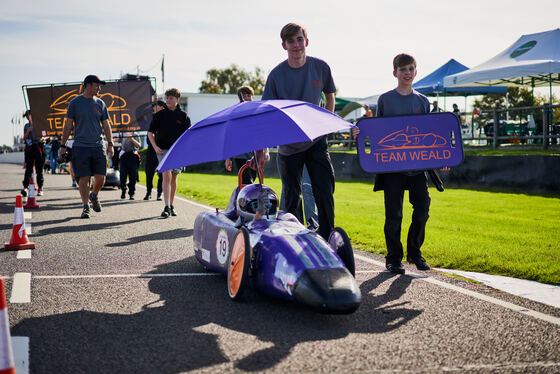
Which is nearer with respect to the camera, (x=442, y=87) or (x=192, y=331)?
(x=192, y=331)

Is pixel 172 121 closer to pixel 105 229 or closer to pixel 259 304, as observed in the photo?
pixel 105 229

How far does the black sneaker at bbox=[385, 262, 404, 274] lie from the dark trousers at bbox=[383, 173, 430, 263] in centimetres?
3

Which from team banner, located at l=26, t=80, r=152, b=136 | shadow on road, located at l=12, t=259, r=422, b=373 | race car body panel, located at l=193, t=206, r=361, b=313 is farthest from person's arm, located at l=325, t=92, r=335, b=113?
team banner, located at l=26, t=80, r=152, b=136

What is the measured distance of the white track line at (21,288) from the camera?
474 cm

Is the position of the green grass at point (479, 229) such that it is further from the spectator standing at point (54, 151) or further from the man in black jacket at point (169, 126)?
the spectator standing at point (54, 151)

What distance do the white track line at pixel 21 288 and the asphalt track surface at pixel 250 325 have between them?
6 cm

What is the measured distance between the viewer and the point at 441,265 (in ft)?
21.2

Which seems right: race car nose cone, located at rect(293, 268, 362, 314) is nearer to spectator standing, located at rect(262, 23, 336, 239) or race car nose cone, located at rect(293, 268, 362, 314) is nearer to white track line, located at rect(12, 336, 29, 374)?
white track line, located at rect(12, 336, 29, 374)

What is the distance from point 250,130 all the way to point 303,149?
1559 mm

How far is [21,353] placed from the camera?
350 cm

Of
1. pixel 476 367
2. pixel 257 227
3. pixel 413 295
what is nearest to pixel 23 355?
pixel 257 227

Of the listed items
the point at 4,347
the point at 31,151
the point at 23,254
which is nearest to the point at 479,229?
the point at 23,254

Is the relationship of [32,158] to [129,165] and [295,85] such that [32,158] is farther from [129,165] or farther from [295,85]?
[295,85]

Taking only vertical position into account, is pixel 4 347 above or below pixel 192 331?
above
